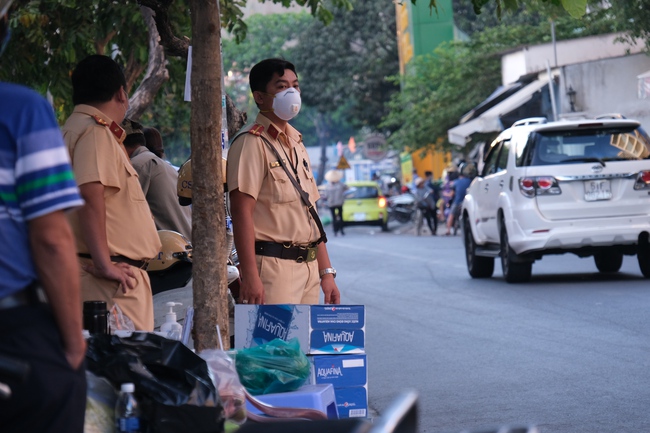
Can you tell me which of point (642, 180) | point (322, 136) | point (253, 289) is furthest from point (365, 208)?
point (322, 136)

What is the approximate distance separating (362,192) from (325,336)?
35656 millimetres

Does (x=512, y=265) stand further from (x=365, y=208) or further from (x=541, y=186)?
(x=365, y=208)

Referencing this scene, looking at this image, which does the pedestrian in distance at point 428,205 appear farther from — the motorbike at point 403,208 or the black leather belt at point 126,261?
the black leather belt at point 126,261

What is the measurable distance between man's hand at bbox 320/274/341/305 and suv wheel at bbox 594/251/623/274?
1040 cm

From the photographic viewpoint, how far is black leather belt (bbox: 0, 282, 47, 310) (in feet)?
9.59

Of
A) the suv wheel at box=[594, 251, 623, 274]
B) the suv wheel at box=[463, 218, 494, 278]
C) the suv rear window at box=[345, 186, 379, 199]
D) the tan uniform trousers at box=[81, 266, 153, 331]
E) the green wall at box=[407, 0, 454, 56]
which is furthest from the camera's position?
the green wall at box=[407, 0, 454, 56]

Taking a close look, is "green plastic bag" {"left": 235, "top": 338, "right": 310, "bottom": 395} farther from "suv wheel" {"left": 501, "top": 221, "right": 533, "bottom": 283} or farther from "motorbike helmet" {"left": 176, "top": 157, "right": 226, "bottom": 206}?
"suv wheel" {"left": 501, "top": 221, "right": 533, "bottom": 283}

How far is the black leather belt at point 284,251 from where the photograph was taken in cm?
627

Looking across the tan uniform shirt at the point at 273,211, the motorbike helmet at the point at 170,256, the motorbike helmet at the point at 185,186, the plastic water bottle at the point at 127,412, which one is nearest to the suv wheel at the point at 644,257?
the motorbike helmet at the point at 185,186

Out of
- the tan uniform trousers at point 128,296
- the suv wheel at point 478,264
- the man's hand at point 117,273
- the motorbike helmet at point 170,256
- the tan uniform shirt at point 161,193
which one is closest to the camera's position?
the man's hand at point 117,273

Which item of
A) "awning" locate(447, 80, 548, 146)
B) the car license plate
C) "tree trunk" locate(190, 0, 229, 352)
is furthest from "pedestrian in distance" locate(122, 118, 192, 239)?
"awning" locate(447, 80, 548, 146)

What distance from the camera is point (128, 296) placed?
5613 mm

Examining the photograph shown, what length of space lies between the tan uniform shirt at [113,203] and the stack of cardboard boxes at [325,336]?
0.53m

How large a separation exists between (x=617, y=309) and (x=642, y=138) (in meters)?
3.50
